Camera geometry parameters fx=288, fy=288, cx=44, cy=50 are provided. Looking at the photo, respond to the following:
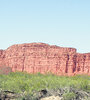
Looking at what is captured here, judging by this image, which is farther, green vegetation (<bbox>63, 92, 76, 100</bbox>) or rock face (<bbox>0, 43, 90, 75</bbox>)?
rock face (<bbox>0, 43, 90, 75</bbox>)

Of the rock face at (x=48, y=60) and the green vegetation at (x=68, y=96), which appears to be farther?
the rock face at (x=48, y=60)

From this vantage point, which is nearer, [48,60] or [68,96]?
[68,96]

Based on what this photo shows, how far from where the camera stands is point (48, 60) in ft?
218

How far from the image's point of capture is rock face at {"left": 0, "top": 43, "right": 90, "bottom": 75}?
215 feet

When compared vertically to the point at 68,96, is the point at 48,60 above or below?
above

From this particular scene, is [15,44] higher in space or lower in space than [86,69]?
higher

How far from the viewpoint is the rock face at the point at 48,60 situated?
65438 millimetres

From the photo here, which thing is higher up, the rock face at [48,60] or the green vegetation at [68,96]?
the rock face at [48,60]

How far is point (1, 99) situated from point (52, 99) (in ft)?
14.6

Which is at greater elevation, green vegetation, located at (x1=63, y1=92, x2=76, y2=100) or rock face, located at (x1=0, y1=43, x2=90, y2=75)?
rock face, located at (x1=0, y1=43, x2=90, y2=75)

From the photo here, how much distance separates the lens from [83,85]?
29188 mm

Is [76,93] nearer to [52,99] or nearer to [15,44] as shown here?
[52,99]

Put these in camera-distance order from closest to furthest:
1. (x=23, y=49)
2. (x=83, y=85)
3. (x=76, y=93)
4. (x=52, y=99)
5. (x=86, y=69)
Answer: (x=52, y=99) < (x=76, y=93) < (x=83, y=85) < (x=86, y=69) < (x=23, y=49)

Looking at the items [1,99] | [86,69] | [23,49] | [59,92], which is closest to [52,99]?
[59,92]
